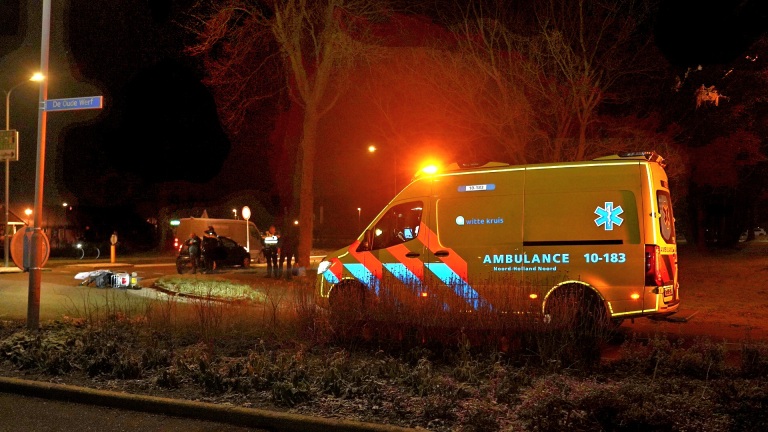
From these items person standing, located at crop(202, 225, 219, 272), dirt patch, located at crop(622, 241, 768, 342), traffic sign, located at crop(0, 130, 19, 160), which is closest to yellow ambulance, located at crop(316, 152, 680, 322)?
dirt patch, located at crop(622, 241, 768, 342)

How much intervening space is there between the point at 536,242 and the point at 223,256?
18.0 m

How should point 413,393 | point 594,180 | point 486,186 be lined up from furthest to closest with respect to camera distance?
1. point 486,186
2. point 594,180
3. point 413,393

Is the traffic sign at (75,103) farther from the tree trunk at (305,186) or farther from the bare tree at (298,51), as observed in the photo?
the tree trunk at (305,186)

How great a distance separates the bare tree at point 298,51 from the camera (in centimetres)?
1864

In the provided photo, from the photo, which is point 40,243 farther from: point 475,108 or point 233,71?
point 475,108

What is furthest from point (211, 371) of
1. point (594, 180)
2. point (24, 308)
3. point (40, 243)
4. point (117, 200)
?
point (117, 200)

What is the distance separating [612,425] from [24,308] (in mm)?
11882

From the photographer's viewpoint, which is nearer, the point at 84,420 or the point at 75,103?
the point at 84,420

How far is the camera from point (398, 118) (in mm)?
21234

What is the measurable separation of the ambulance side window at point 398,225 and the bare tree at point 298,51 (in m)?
8.83

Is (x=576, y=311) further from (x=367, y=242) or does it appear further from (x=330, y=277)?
(x=330, y=277)

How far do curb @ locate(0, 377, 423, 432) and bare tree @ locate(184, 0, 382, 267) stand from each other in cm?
1312

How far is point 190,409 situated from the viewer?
6160 millimetres

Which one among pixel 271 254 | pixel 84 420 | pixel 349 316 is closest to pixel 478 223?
pixel 349 316
